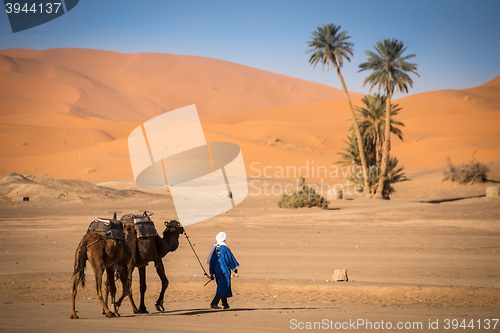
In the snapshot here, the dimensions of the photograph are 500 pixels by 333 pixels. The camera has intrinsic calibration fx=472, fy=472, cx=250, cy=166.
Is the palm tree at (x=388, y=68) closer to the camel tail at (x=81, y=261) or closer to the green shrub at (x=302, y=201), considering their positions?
the green shrub at (x=302, y=201)

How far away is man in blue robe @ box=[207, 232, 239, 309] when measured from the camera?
338 inches

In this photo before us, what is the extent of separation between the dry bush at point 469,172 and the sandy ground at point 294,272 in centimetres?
1231

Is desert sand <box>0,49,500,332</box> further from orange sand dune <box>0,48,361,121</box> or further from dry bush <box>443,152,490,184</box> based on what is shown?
orange sand dune <box>0,48,361,121</box>

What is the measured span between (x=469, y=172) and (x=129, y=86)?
129 meters

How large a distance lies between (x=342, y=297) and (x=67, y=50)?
200210 mm

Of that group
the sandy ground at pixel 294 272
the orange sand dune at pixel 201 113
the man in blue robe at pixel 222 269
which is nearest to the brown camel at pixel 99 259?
the sandy ground at pixel 294 272

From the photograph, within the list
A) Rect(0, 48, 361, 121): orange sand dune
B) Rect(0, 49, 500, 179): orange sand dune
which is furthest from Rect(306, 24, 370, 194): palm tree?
Rect(0, 48, 361, 121): orange sand dune

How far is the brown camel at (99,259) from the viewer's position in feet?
24.6

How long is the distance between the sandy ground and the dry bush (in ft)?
40.4

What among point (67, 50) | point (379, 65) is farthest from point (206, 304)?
point (67, 50)

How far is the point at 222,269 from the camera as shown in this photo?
28.1 feet

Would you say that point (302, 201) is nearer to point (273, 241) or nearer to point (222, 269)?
point (273, 241)

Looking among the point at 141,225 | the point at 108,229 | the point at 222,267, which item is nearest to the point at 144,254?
the point at 141,225

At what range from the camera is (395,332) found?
7113 millimetres
